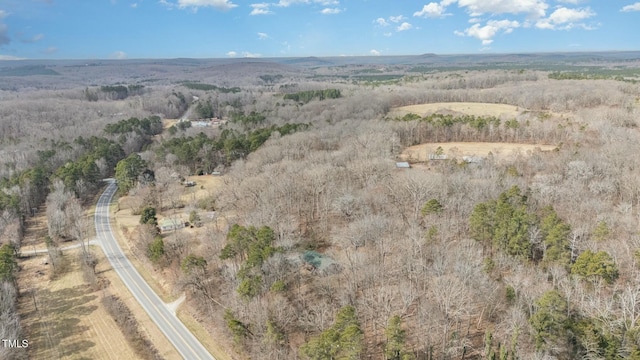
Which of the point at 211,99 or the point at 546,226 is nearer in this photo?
the point at 546,226

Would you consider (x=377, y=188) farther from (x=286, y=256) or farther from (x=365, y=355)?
(x=365, y=355)

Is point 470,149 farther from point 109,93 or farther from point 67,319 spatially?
point 109,93

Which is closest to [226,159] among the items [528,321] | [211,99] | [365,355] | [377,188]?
[377,188]

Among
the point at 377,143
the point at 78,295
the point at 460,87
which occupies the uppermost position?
the point at 460,87

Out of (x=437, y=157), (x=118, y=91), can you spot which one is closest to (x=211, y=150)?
(x=437, y=157)

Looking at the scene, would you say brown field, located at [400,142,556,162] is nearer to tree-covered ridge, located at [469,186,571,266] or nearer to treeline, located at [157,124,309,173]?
treeline, located at [157,124,309,173]

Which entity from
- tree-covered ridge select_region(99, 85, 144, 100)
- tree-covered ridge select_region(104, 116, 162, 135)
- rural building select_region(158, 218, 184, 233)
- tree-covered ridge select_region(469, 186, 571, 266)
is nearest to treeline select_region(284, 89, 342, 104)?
tree-covered ridge select_region(104, 116, 162, 135)

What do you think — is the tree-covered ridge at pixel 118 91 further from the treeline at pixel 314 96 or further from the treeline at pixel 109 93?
the treeline at pixel 314 96
